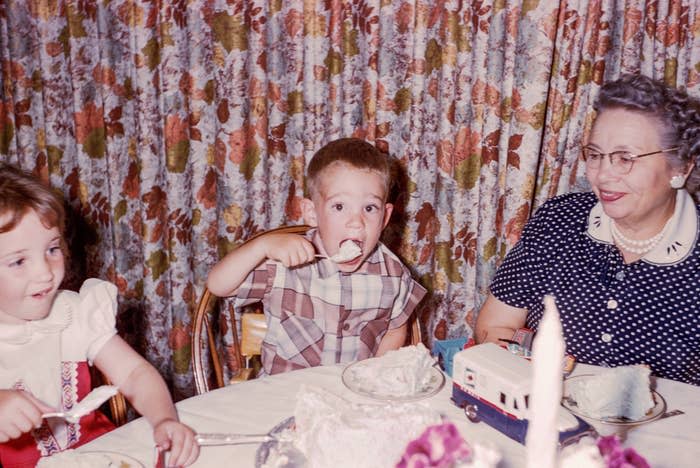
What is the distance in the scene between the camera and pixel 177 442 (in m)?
1.06

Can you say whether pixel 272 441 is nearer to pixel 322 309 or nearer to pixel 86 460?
pixel 86 460

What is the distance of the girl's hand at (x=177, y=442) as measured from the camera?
3.45 feet

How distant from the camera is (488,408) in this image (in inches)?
45.1

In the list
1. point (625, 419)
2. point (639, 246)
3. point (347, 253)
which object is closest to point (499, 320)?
point (639, 246)

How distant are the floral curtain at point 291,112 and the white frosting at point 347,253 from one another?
1.02 metres

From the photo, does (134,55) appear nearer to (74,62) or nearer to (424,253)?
(74,62)

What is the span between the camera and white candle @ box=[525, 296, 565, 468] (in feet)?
1.49

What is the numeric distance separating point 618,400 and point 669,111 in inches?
37.2

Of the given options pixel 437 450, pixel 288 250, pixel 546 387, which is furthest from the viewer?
pixel 288 250

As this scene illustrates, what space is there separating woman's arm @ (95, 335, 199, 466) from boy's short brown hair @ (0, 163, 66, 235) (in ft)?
1.08

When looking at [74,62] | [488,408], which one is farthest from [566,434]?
[74,62]

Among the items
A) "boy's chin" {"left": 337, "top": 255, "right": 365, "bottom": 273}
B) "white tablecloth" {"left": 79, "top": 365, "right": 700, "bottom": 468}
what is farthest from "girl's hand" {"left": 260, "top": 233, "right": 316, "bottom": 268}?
"white tablecloth" {"left": 79, "top": 365, "right": 700, "bottom": 468}

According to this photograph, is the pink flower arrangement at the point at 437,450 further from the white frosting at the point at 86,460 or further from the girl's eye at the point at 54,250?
the girl's eye at the point at 54,250

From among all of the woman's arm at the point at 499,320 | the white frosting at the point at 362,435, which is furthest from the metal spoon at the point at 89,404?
the woman's arm at the point at 499,320
